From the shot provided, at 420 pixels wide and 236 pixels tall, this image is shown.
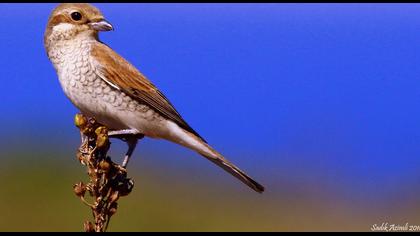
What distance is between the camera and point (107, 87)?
5.23 metres

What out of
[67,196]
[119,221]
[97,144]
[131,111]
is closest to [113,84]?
[131,111]

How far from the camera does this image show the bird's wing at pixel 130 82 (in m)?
5.25

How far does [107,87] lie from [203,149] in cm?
74

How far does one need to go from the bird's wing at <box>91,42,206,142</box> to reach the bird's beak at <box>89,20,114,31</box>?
12 centimetres

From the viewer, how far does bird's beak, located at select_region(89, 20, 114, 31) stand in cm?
529

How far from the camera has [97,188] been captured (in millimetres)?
4363

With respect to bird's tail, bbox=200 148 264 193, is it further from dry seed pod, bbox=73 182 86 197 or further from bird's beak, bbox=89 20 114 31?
dry seed pod, bbox=73 182 86 197

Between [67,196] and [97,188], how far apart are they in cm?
462

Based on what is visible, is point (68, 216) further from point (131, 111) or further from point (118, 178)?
point (118, 178)

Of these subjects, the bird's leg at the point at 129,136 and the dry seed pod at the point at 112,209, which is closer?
the dry seed pod at the point at 112,209

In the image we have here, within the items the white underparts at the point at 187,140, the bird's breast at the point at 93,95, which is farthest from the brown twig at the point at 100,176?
the white underparts at the point at 187,140

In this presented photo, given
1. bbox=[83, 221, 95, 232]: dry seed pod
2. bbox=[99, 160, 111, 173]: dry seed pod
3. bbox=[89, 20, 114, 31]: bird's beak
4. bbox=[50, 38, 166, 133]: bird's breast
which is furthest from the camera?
bbox=[89, 20, 114, 31]: bird's beak

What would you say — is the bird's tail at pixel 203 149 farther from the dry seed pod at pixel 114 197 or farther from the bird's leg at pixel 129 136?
the dry seed pod at pixel 114 197

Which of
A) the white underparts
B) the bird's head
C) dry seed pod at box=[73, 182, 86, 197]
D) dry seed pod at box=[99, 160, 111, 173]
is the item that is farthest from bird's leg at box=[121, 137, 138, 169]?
the bird's head
